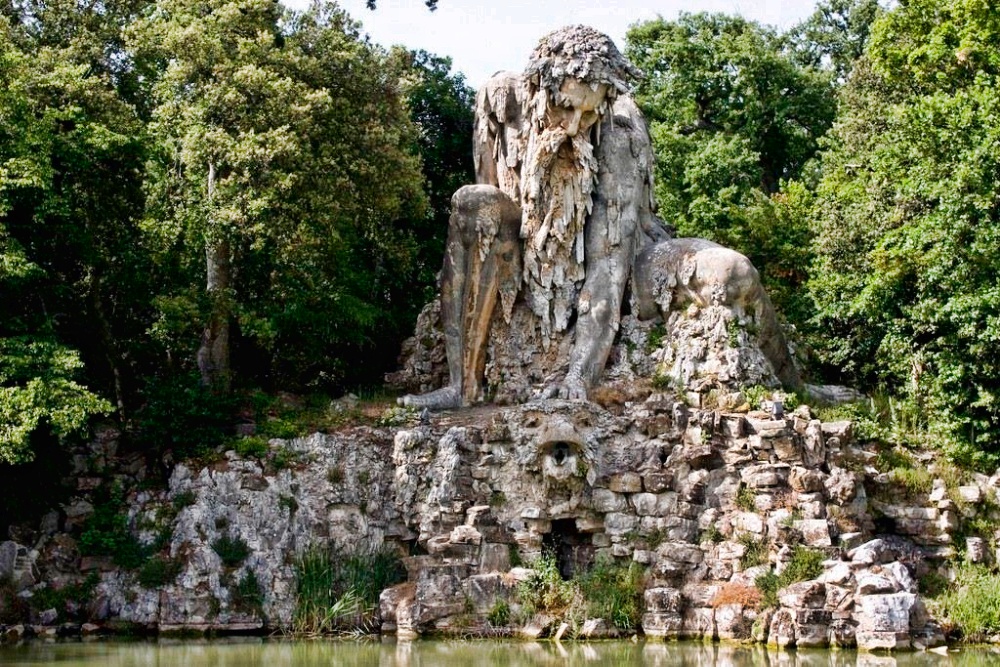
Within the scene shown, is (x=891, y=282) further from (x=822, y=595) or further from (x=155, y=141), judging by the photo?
(x=155, y=141)

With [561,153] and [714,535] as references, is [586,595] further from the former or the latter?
[561,153]

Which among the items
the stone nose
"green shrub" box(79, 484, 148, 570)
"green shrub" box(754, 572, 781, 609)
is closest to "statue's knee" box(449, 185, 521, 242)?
the stone nose

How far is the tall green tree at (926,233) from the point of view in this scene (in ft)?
65.6

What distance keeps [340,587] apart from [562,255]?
566 cm

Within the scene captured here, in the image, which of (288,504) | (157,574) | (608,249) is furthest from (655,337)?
(157,574)

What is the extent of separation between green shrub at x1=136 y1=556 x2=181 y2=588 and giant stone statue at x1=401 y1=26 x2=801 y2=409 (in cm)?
401

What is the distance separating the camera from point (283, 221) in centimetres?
2153

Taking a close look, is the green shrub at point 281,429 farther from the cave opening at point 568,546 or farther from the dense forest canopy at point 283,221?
the cave opening at point 568,546

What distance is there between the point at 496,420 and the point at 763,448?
11.4 feet

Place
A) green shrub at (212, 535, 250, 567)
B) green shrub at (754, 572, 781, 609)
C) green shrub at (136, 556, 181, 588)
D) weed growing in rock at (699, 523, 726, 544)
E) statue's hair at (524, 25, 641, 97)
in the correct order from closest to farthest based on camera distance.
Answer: green shrub at (754, 572, 781, 609) → weed growing in rock at (699, 523, 726, 544) → green shrub at (136, 556, 181, 588) → green shrub at (212, 535, 250, 567) → statue's hair at (524, 25, 641, 97)

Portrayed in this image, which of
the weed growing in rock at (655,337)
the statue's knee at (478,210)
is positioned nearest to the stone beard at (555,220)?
the statue's knee at (478,210)

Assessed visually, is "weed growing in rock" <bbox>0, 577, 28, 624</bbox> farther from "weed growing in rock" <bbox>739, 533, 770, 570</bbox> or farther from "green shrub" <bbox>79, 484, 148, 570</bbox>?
"weed growing in rock" <bbox>739, 533, 770, 570</bbox>

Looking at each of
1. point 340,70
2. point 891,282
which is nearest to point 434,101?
point 340,70

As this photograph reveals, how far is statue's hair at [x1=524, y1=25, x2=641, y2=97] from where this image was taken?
65.3 feet
